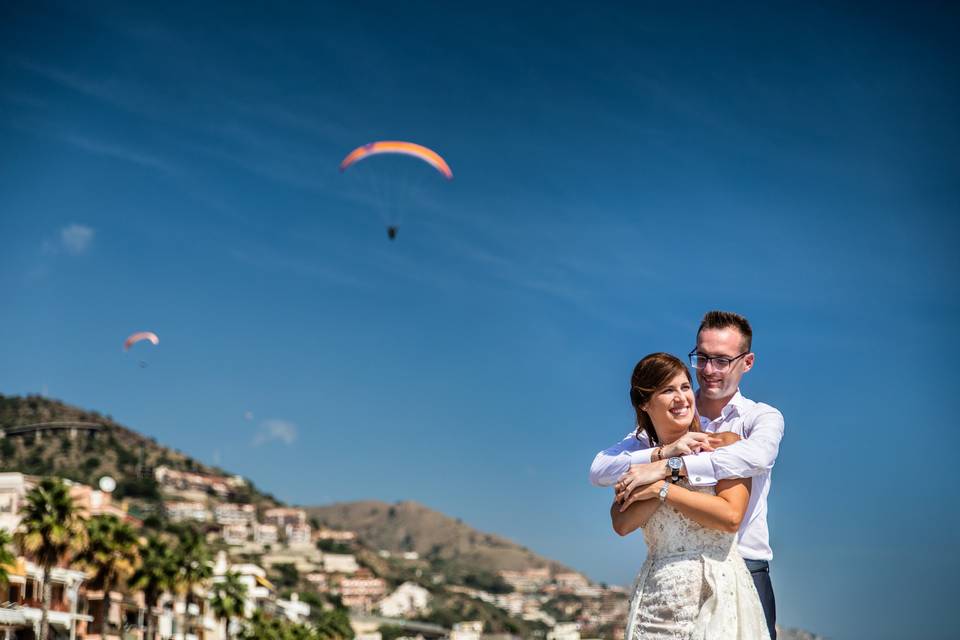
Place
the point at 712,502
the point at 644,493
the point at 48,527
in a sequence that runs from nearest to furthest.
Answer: the point at 712,502
the point at 644,493
the point at 48,527

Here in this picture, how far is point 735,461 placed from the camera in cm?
542

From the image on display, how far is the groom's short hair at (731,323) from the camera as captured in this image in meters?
6.39

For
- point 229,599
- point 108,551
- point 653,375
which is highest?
point 229,599

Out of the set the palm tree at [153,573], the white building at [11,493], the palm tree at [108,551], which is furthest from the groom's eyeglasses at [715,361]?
the white building at [11,493]

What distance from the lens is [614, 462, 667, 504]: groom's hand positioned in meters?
A: 5.50

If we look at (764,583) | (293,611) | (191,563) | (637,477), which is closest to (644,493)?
(637,477)

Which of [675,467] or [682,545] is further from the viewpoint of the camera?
[682,545]

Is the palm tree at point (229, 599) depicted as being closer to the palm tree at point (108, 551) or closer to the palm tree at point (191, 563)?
the palm tree at point (191, 563)

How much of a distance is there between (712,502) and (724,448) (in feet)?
0.86

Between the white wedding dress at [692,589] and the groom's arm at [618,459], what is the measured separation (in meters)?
0.28

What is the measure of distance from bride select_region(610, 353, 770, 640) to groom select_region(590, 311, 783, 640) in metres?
0.10

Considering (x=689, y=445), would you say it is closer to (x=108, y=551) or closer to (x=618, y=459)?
(x=618, y=459)

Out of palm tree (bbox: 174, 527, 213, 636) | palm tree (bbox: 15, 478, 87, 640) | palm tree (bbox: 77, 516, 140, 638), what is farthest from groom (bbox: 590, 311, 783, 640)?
palm tree (bbox: 174, 527, 213, 636)

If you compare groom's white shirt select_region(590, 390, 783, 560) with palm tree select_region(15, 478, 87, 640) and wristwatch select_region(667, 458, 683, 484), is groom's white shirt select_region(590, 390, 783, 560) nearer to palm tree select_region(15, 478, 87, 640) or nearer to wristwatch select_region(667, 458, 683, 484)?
wristwatch select_region(667, 458, 683, 484)
